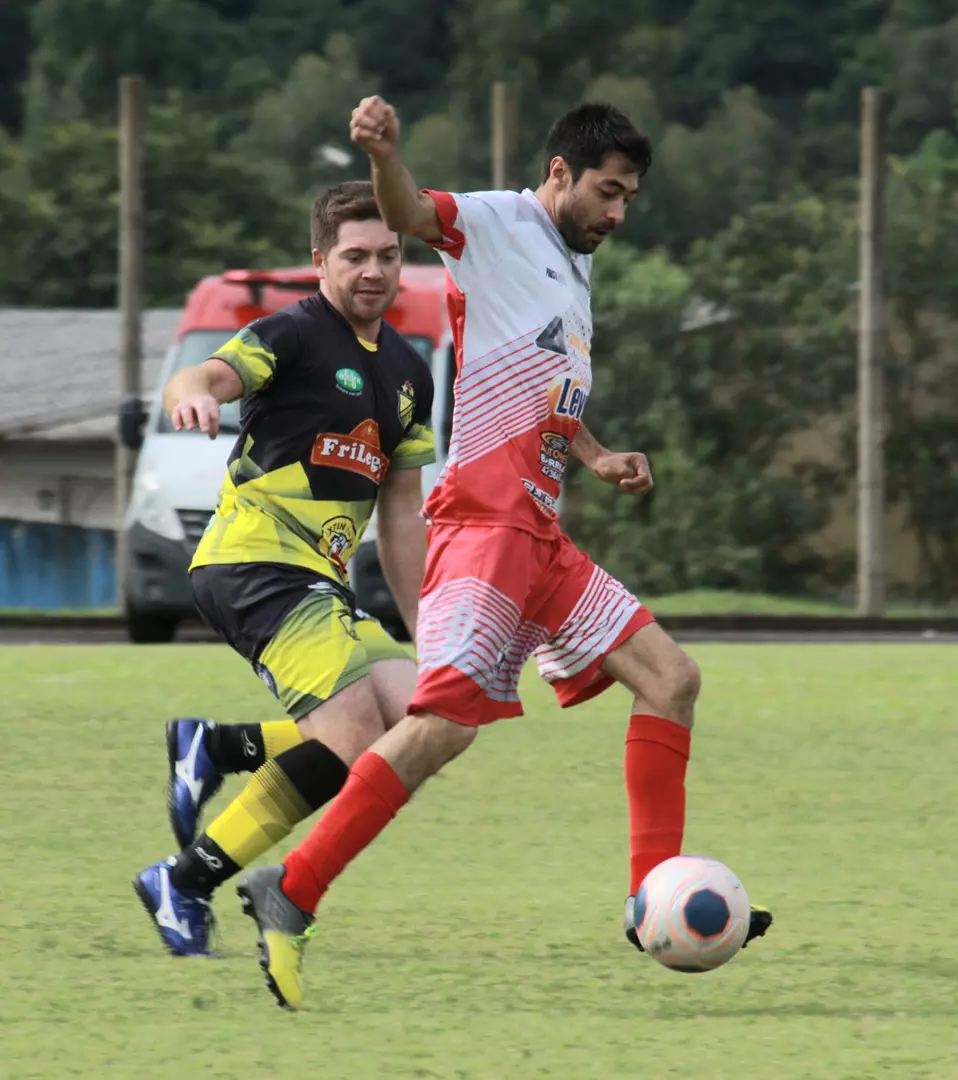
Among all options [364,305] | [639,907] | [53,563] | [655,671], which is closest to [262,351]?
[364,305]

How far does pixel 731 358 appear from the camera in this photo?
40094 mm

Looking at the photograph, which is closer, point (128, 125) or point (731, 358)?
point (128, 125)

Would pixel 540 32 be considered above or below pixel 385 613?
above

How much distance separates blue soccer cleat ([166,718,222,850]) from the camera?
672 cm

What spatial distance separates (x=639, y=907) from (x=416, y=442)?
1363 millimetres

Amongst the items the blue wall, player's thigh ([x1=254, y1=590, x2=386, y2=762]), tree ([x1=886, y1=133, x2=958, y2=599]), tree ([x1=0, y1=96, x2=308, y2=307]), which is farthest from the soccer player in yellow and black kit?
tree ([x1=0, y1=96, x2=308, y2=307])

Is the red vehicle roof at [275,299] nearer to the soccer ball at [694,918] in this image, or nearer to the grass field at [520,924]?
the grass field at [520,924]

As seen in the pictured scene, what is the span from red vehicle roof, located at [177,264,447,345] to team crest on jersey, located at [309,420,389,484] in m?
12.4

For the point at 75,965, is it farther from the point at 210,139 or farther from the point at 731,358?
the point at 210,139

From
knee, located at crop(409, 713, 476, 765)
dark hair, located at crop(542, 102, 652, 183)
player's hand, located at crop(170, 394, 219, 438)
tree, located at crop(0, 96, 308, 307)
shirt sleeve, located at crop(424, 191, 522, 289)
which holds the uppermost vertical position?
tree, located at crop(0, 96, 308, 307)

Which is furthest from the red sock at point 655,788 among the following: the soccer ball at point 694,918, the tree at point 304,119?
the tree at point 304,119

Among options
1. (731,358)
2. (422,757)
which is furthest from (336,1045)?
(731,358)

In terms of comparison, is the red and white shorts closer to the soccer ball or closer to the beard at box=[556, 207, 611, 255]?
the soccer ball

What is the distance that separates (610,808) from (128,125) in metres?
20.9
